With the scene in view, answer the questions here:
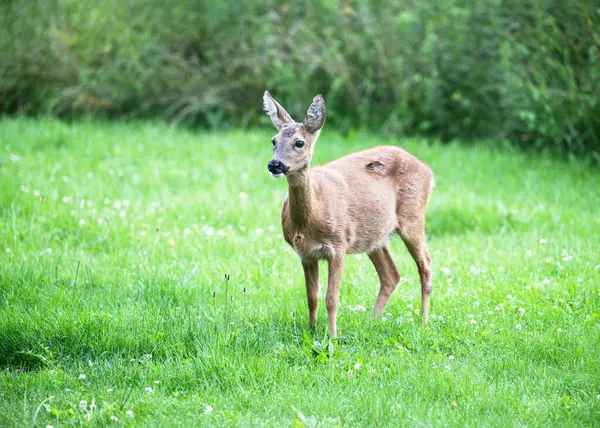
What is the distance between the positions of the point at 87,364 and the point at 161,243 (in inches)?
91.6

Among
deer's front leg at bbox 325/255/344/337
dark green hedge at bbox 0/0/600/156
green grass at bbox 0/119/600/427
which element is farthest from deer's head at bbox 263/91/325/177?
dark green hedge at bbox 0/0/600/156

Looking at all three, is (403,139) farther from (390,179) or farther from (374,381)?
(374,381)

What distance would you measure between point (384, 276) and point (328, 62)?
6409mm

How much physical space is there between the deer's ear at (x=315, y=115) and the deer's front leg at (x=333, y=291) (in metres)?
0.91

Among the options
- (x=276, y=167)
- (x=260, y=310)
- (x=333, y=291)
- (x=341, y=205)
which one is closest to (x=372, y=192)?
(x=341, y=205)

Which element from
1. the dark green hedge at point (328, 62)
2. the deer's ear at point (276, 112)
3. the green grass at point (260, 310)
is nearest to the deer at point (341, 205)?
the deer's ear at point (276, 112)

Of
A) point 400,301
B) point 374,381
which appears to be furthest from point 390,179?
point 374,381

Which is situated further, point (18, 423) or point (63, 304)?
point (63, 304)

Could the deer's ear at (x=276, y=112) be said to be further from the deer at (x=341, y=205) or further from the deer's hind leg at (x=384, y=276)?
the deer's hind leg at (x=384, y=276)

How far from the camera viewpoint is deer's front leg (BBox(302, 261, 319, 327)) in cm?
545

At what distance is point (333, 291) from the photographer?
5348mm

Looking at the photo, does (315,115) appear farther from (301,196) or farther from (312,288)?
(312,288)

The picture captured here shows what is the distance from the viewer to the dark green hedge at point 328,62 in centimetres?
1035

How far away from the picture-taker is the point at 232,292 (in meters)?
6.10
